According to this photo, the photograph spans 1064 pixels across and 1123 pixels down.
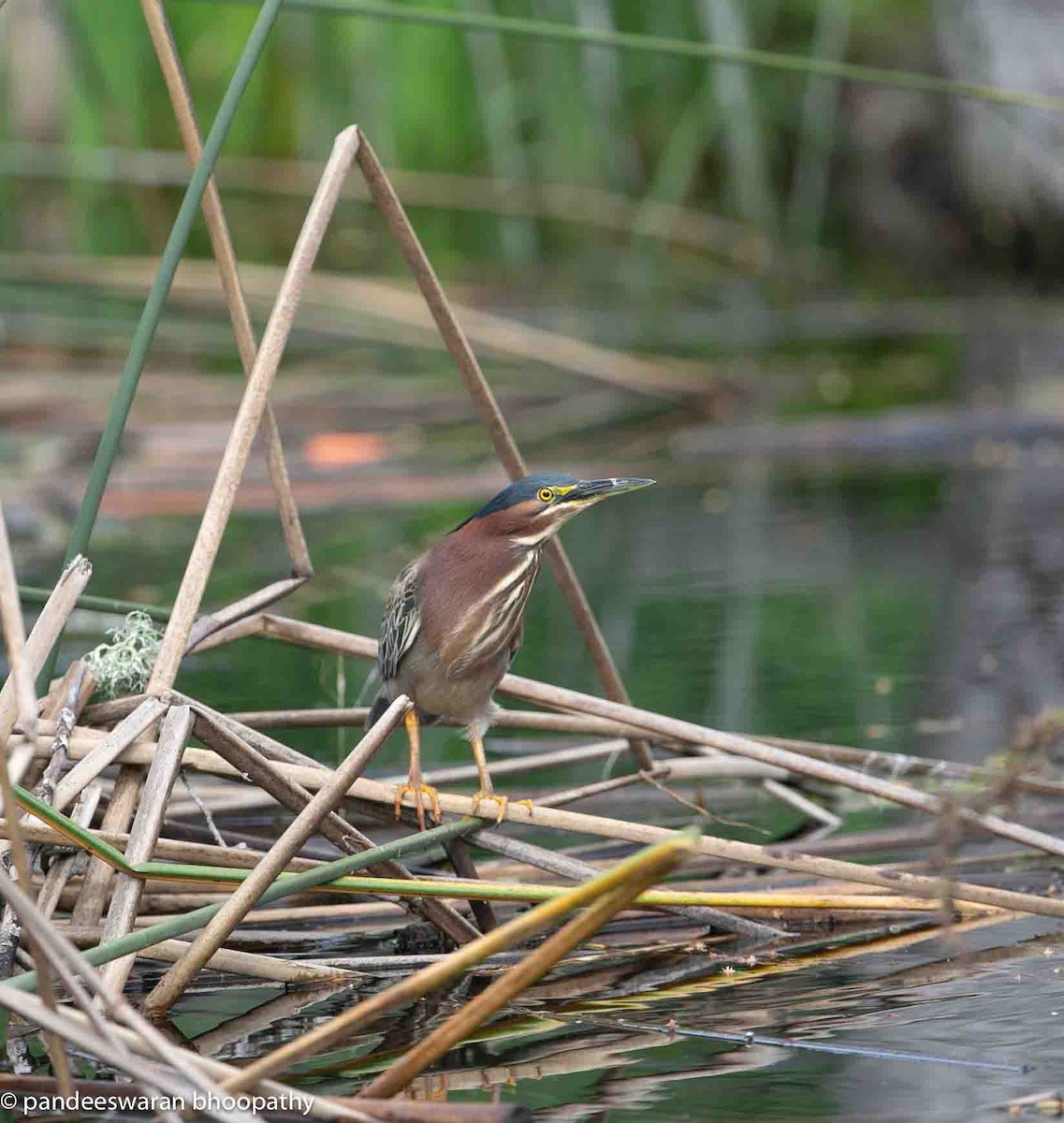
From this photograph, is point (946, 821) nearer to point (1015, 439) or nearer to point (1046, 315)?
point (1015, 439)

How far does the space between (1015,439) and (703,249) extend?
16.5ft

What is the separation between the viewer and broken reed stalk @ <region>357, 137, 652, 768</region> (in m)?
3.39

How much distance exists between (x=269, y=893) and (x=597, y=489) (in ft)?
3.13


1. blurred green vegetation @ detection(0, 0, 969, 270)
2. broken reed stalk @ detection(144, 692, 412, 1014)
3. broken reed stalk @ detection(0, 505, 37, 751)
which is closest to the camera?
broken reed stalk @ detection(0, 505, 37, 751)

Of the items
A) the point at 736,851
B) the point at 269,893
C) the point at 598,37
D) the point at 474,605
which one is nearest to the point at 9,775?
the point at 269,893

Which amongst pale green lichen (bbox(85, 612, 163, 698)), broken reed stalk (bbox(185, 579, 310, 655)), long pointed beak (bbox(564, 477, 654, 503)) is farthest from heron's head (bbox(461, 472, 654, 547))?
pale green lichen (bbox(85, 612, 163, 698))

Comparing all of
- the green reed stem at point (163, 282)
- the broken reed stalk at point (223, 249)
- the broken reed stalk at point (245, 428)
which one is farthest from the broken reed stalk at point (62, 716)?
the broken reed stalk at point (223, 249)

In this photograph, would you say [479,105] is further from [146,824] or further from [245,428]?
[146,824]

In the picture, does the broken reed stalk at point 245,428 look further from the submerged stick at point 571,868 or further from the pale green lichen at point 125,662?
the submerged stick at point 571,868

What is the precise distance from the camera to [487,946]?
2.15 meters

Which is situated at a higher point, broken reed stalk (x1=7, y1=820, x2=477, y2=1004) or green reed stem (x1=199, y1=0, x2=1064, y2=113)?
green reed stem (x1=199, y1=0, x2=1064, y2=113)

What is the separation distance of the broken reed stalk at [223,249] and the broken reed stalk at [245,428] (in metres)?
0.13

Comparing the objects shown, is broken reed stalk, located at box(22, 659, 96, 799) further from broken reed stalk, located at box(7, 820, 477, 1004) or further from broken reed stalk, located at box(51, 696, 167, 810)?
broken reed stalk, located at box(7, 820, 477, 1004)

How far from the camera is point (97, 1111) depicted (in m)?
2.40
